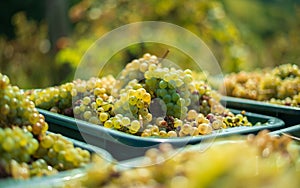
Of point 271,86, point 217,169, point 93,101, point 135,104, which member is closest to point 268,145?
point 217,169

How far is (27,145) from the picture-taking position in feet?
3.03

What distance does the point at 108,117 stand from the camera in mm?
1331

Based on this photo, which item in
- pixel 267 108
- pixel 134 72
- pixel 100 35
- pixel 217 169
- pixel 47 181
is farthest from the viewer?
pixel 100 35

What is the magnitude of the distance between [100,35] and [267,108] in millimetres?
2781

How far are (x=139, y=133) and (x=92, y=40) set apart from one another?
319cm

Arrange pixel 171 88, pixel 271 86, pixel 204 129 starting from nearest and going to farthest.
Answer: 1. pixel 204 129
2. pixel 171 88
3. pixel 271 86

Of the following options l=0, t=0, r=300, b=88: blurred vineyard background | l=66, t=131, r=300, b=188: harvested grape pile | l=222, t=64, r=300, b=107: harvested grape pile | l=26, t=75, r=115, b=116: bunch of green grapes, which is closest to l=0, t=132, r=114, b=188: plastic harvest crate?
l=66, t=131, r=300, b=188: harvested grape pile

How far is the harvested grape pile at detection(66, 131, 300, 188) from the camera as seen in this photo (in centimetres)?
A: 70

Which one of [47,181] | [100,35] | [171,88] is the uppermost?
[100,35]

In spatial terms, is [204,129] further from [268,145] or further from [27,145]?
[27,145]

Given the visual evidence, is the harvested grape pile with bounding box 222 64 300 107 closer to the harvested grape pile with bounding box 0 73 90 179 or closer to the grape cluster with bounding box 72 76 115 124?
the grape cluster with bounding box 72 76 115 124

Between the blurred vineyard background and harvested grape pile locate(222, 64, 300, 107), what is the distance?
1864mm

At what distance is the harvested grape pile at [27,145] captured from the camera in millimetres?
879

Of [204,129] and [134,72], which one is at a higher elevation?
[134,72]
